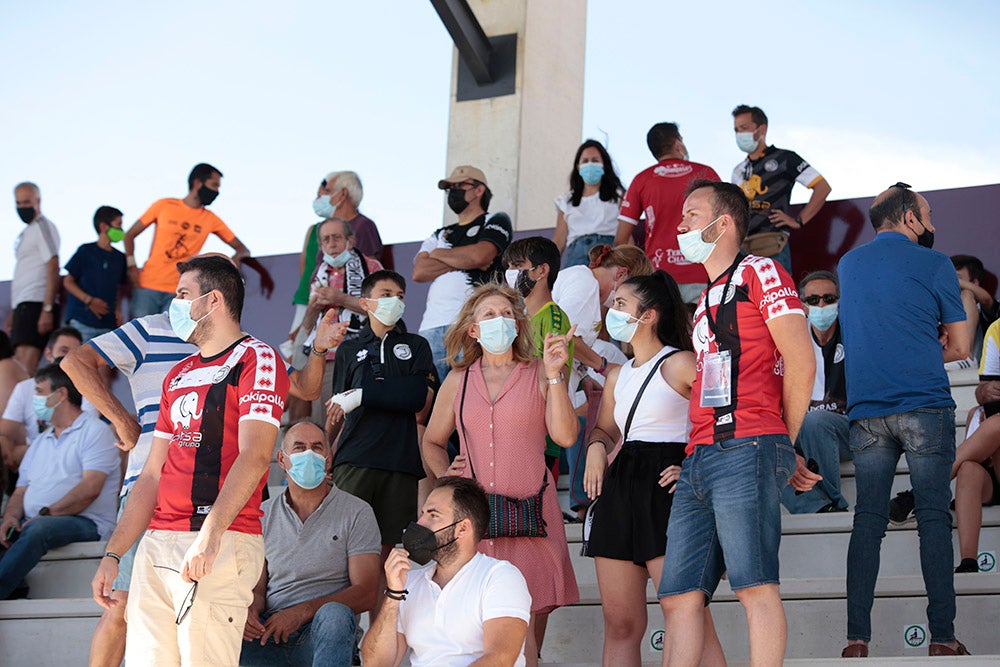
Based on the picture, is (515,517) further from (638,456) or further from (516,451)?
(638,456)

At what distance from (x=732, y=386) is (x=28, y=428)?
5.04 metres

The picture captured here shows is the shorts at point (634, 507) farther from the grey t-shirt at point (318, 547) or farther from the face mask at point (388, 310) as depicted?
the face mask at point (388, 310)

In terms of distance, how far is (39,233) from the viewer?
8508 mm

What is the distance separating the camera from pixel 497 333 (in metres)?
4.07

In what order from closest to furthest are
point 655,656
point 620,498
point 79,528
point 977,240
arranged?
point 620,498 → point 655,656 → point 79,528 → point 977,240

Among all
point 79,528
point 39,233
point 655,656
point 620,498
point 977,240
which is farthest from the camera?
point 39,233

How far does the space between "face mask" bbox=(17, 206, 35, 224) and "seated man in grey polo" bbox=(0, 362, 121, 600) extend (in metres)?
2.45

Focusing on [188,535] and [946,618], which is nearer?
[188,535]

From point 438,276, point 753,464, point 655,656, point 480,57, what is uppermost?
point 480,57

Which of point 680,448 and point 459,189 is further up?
point 459,189

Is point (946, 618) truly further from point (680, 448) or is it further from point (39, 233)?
point (39, 233)

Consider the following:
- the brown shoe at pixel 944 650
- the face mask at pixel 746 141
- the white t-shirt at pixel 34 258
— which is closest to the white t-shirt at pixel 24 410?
the white t-shirt at pixel 34 258

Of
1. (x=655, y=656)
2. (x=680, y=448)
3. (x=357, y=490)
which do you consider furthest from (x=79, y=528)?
(x=680, y=448)

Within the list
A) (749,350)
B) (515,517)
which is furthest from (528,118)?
(749,350)
